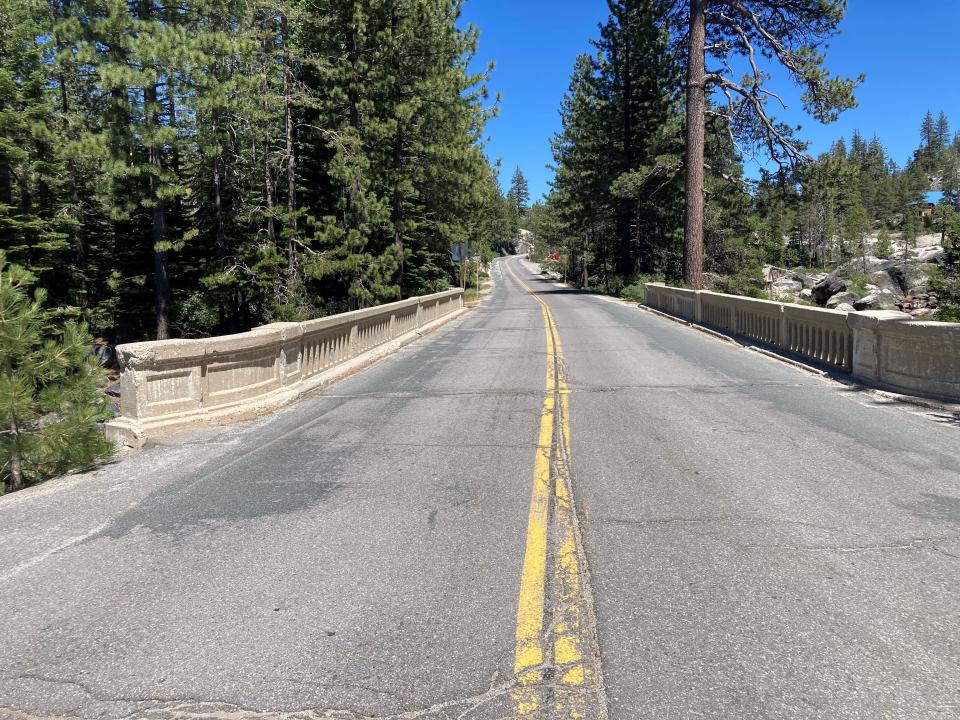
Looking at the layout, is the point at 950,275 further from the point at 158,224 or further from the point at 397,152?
the point at 158,224

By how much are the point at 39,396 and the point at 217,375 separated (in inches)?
93.1

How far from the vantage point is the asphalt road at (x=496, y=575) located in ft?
8.84

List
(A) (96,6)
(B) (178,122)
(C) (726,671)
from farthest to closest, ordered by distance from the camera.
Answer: (B) (178,122)
(A) (96,6)
(C) (726,671)

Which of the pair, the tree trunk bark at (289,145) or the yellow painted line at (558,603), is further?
the tree trunk bark at (289,145)

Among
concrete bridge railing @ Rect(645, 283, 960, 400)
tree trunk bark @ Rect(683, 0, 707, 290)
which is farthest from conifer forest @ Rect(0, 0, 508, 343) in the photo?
concrete bridge railing @ Rect(645, 283, 960, 400)

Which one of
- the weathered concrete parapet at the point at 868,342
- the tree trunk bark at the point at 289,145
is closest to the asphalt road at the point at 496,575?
the weathered concrete parapet at the point at 868,342

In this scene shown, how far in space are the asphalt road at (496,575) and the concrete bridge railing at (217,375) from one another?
22.2 inches

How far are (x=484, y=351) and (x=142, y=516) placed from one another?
10.7m

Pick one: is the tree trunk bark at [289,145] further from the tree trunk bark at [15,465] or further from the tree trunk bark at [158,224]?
the tree trunk bark at [15,465]

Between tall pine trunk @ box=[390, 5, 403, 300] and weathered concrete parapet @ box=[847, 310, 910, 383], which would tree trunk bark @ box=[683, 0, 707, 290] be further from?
weathered concrete parapet @ box=[847, 310, 910, 383]

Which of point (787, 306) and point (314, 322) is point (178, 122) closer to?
point (314, 322)

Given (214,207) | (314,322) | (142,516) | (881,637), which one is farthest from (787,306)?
(214,207)

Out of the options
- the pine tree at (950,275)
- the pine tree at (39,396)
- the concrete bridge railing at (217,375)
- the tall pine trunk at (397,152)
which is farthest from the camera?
the tall pine trunk at (397,152)

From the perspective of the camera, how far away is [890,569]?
3725 millimetres
